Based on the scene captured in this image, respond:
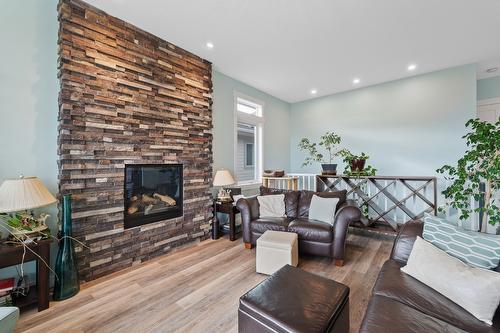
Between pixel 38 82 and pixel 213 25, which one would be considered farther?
pixel 213 25

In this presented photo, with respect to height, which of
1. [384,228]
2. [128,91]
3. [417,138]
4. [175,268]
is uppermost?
[128,91]

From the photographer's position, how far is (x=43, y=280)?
6.41ft

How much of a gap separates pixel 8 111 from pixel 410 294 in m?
3.70

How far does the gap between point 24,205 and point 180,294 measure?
5.16 feet

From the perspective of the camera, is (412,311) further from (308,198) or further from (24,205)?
(24,205)

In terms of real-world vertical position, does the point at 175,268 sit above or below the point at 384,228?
below

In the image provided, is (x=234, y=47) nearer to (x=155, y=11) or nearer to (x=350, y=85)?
(x=155, y=11)

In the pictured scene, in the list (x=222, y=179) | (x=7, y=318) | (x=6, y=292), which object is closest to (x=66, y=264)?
(x=6, y=292)

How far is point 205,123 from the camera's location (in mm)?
3754

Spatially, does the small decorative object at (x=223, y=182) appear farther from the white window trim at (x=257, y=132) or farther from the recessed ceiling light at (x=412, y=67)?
the recessed ceiling light at (x=412, y=67)

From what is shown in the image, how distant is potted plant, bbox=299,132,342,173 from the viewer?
4.33m

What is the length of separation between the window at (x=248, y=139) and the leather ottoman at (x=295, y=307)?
123 inches

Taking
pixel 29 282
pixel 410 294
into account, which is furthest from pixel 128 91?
pixel 410 294

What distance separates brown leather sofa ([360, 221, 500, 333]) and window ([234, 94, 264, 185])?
3363 millimetres
